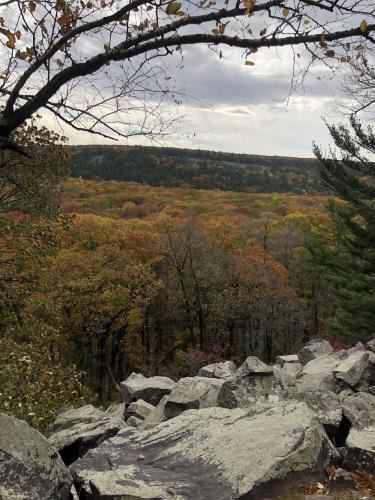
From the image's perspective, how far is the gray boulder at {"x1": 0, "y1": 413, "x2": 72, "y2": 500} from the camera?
532 centimetres

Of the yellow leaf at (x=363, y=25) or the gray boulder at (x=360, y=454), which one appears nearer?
the yellow leaf at (x=363, y=25)

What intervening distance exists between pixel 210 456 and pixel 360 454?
194cm

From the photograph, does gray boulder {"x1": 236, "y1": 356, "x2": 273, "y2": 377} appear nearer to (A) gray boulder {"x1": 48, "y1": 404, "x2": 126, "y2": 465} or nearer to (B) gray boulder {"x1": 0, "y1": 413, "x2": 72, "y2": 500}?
(A) gray boulder {"x1": 48, "y1": 404, "x2": 126, "y2": 465}

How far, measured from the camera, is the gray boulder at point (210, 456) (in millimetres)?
5582

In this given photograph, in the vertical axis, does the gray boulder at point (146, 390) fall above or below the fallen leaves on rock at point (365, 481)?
below

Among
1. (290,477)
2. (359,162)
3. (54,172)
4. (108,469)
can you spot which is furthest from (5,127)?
(359,162)

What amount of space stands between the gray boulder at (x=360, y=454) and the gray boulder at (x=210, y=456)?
0.69 feet

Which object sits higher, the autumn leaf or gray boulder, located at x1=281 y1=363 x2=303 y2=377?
the autumn leaf

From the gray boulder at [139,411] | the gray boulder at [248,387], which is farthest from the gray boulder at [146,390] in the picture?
the gray boulder at [248,387]

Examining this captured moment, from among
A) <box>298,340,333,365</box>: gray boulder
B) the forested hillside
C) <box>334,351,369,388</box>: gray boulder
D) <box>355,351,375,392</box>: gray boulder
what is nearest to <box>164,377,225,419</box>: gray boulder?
<box>334,351,369,388</box>: gray boulder

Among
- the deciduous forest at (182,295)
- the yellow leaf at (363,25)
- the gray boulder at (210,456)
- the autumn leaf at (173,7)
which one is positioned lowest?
the deciduous forest at (182,295)

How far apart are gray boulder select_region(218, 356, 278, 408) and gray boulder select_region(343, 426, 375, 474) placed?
227 cm

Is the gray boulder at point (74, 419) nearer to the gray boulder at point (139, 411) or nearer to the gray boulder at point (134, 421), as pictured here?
the gray boulder at point (139, 411)

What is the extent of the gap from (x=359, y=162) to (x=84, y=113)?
23.7 meters
